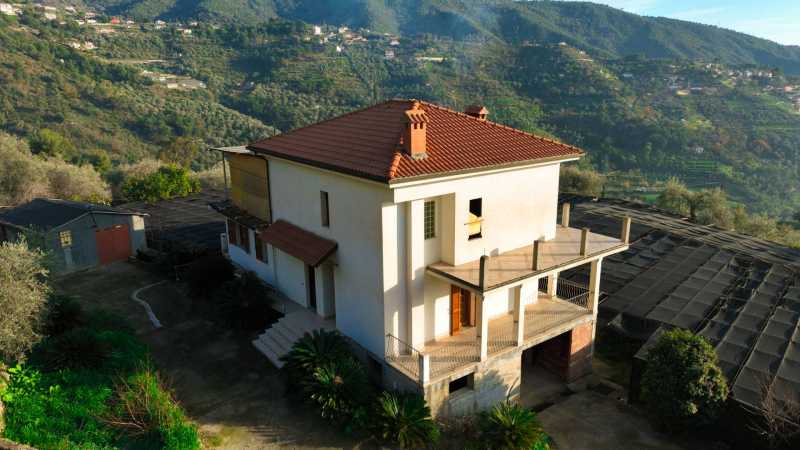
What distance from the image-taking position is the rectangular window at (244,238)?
24.0m

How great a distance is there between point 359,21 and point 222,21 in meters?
37.7

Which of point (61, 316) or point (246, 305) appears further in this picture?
point (246, 305)

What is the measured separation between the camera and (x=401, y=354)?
16188 millimetres

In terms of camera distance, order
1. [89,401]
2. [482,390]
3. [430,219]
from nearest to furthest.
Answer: [89,401]
[430,219]
[482,390]

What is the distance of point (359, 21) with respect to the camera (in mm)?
147500

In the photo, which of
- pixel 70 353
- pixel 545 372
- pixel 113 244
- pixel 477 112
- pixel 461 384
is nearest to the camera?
pixel 70 353

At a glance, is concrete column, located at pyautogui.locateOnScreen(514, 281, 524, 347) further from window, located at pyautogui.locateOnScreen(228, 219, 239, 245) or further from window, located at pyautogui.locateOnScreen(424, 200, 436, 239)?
window, located at pyautogui.locateOnScreen(228, 219, 239, 245)

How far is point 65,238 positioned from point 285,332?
1473 cm

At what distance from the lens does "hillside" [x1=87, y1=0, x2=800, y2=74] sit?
127 m

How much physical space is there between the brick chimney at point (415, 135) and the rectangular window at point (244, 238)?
37.3 feet

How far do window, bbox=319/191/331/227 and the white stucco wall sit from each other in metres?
0.17

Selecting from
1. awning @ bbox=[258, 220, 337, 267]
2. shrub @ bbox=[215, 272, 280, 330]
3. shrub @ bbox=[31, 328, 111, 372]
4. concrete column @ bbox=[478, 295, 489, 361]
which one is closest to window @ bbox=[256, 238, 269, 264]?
shrub @ bbox=[215, 272, 280, 330]

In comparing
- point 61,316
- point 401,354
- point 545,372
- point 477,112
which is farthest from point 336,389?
point 477,112

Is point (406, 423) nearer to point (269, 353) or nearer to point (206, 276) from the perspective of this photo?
point (269, 353)
